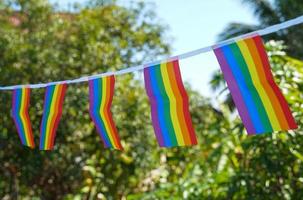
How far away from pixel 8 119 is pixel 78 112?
0.93 metres

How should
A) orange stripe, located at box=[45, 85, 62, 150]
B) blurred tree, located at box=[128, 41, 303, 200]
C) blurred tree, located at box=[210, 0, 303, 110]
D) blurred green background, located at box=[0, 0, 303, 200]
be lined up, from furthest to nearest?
blurred tree, located at box=[210, 0, 303, 110] < blurred green background, located at box=[0, 0, 303, 200] < blurred tree, located at box=[128, 41, 303, 200] < orange stripe, located at box=[45, 85, 62, 150]

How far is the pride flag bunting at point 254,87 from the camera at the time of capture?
2232mm

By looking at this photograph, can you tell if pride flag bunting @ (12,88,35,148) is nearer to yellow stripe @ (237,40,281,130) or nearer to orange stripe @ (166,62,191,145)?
orange stripe @ (166,62,191,145)

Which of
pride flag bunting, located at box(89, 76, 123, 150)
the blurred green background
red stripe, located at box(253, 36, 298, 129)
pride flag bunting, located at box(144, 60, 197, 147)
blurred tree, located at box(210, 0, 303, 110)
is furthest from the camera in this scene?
blurred tree, located at box(210, 0, 303, 110)

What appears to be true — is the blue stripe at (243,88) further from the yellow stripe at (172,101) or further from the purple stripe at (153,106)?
the purple stripe at (153,106)

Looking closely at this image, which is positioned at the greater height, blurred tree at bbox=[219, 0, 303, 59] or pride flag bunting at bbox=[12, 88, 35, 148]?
blurred tree at bbox=[219, 0, 303, 59]

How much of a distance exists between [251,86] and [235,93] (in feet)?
0.29

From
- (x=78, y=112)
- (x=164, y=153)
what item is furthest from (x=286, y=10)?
(x=78, y=112)

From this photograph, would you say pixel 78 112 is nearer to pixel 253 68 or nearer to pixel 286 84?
pixel 286 84

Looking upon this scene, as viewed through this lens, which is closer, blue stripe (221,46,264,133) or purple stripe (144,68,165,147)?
blue stripe (221,46,264,133)

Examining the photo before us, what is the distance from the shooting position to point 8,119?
21.3 feet

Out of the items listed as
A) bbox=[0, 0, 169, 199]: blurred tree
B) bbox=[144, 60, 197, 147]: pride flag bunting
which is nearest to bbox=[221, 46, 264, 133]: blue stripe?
bbox=[144, 60, 197, 147]: pride flag bunting

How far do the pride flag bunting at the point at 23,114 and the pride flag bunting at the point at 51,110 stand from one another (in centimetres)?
20

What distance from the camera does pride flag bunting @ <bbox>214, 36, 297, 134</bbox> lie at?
7.32 ft
